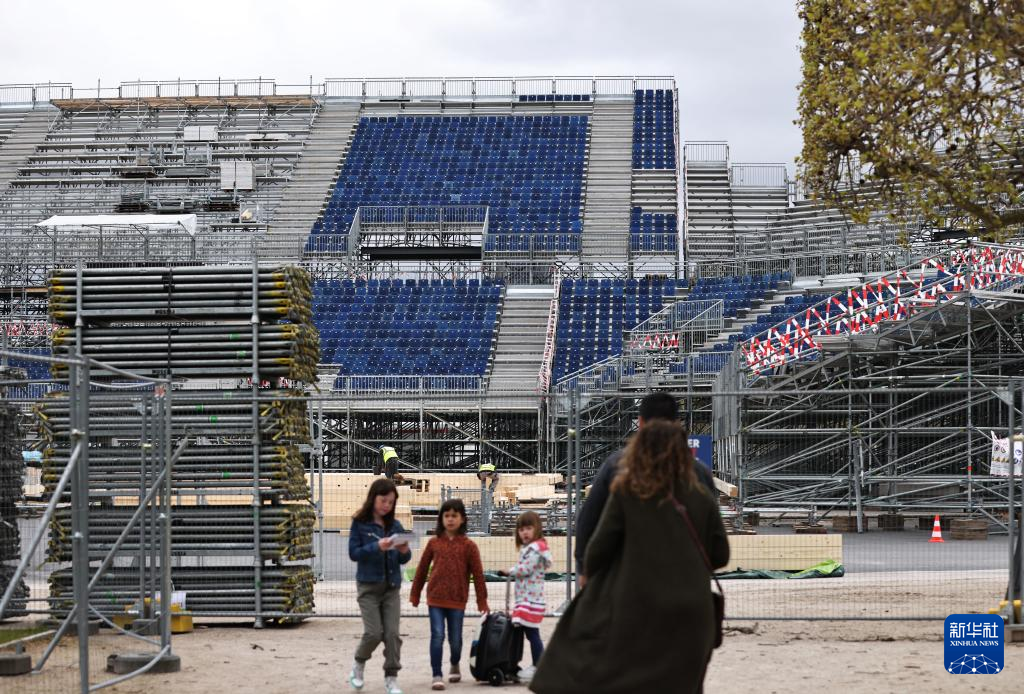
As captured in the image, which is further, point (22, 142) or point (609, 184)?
point (22, 142)

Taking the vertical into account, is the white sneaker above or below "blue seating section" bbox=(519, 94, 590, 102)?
below

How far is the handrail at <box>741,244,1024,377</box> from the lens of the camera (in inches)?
1096

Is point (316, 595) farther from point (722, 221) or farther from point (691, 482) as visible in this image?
point (722, 221)

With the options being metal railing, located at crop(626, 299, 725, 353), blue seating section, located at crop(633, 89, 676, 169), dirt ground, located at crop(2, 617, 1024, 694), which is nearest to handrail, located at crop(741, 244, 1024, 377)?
metal railing, located at crop(626, 299, 725, 353)

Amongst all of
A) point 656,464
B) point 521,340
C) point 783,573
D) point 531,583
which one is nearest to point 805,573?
point 783,573

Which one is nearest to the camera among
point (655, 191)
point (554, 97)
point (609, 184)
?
point (655, 191)

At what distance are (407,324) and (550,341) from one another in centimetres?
507

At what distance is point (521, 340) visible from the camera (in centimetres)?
4316

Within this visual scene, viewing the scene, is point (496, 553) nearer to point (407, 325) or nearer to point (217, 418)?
point (217, 418)

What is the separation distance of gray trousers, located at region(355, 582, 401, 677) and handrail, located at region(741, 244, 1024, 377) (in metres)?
18.3

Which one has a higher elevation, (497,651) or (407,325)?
(407,325)

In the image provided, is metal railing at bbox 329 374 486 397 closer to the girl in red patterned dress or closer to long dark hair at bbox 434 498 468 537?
long dark hair at bbox 434 498 468 537

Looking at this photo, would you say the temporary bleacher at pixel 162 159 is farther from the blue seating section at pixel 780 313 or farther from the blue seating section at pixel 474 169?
the blue seating section at pixel 780 313

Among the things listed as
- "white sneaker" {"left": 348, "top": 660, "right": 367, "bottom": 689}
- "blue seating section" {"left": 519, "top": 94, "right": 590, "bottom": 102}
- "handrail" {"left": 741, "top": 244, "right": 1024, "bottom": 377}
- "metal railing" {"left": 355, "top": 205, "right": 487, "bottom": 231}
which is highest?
"blue seating section" {"left": 519, "top": 94, "right": 590, "bottom": 102}
